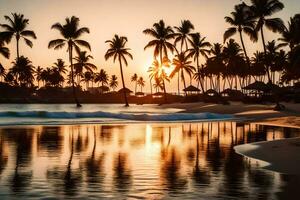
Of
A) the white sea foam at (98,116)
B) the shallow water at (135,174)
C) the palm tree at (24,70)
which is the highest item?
the palm tree at (24,70)

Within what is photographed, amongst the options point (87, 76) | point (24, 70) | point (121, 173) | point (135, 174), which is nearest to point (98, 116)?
point (121, 173)

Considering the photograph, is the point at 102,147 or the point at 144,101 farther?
the point at 144,101

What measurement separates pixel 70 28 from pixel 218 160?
64.9 meters

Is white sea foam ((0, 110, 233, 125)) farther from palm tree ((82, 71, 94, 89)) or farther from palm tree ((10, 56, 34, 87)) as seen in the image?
palm tree ((82, 71, 94, 89))

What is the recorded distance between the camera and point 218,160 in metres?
14.4

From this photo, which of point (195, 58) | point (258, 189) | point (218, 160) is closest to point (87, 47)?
point (195, 58)

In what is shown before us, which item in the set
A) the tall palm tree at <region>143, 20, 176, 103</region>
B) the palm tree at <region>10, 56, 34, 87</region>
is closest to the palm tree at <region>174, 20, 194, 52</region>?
the tall palm tree at <region>143, 20, 176, 103</region>

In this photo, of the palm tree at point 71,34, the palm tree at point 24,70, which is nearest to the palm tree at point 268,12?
the palm tree at point 71,34

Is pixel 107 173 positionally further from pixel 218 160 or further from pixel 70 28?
pixel 70 28

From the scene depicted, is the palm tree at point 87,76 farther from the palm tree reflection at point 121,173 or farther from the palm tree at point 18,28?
the palm tree reflection at point 121,173

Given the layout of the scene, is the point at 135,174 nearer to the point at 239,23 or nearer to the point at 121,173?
the point at 121,173

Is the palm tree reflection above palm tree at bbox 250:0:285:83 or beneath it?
beneath

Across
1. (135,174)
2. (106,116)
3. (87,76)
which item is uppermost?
(87,76)

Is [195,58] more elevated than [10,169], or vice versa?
[195,58]
